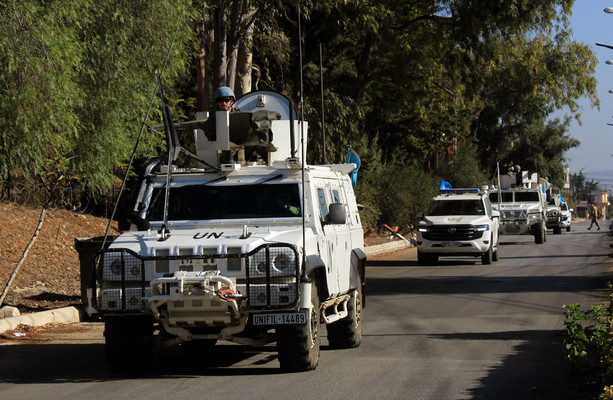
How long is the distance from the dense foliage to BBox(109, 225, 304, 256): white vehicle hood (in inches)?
58.9

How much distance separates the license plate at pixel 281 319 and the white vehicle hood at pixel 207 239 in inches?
25.6

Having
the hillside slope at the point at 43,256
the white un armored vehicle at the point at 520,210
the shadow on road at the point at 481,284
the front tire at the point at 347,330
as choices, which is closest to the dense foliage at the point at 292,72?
the hillside slope at the point at 43,256

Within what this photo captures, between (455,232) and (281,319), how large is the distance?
1863 centimetres

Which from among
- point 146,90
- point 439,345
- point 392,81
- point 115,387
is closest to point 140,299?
point 115,387

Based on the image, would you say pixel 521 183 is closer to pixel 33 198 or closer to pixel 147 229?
pixel 33 198

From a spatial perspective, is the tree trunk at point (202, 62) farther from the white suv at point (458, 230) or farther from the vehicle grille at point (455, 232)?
the vehicle grille at point (455, 232)

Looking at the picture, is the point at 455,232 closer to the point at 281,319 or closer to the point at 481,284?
the point at 481,284

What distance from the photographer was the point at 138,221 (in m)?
9.55

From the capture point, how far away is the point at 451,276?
22844mm

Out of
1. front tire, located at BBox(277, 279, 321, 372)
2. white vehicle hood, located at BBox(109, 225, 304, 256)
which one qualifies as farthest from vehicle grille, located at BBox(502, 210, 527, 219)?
front tire, located at BBox(277, 279, 321, 372)

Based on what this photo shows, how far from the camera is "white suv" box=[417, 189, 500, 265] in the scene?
26.4 meters

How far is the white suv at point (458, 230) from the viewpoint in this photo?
86.7ft

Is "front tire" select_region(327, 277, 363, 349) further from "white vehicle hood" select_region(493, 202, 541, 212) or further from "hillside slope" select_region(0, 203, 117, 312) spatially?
"white vehicle hood" select_region(493, 202, 541, 212)

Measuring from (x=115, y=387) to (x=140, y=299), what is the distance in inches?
33.4
